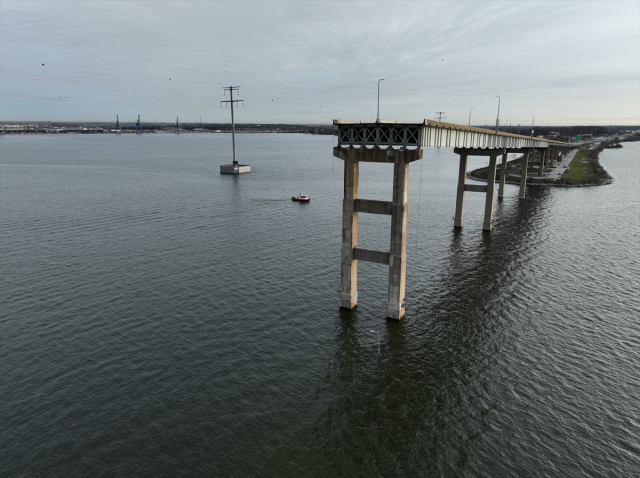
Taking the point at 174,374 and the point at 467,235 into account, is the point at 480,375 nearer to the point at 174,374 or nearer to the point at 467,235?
the point at 174,374

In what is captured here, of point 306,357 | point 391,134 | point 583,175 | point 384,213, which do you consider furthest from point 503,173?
point 306,357

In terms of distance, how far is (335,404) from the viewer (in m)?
27.0

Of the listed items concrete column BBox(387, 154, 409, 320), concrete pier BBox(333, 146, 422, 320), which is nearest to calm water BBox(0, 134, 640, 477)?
concrete column BBox(387, 154, 409, 320)

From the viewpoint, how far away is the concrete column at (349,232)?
3633 cm

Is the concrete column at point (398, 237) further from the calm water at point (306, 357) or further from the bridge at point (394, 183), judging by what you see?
the calm water at point (306, 357)

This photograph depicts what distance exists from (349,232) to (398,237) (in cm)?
441

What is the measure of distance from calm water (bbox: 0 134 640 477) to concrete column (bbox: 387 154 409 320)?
1.95 m

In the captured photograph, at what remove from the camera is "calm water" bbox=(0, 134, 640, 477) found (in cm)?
2298

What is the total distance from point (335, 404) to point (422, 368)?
7.74 m

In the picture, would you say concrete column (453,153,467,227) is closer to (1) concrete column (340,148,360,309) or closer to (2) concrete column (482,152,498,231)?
(2) concrete column (482,152,498,231)

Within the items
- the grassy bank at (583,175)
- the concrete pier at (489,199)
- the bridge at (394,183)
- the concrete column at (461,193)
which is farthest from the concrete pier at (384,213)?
the grassy bank at (583,175)

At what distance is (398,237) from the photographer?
36.0m

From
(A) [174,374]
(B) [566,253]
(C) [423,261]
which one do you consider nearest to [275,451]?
(A) [174,374]

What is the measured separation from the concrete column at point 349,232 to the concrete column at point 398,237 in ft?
11.4
